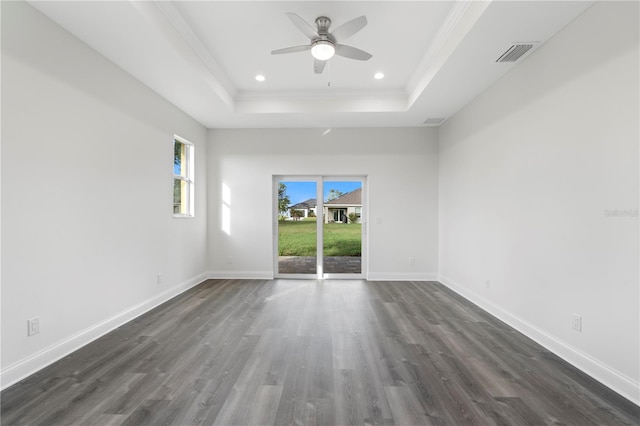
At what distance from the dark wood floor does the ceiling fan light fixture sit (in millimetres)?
2799

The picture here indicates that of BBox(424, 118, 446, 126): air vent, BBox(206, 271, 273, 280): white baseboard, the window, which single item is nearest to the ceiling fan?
BBox(424, 118, 446, 126): air vent

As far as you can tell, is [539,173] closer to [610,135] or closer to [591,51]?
[610,135]

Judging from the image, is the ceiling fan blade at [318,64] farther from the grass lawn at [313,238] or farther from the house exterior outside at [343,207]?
the grass lawn at [313,238]

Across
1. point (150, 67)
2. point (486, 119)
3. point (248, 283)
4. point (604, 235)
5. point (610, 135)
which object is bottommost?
point (248, 283)

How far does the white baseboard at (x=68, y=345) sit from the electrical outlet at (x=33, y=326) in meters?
0.17

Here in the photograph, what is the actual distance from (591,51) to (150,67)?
4.14 m

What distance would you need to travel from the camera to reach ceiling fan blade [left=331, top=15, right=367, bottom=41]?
2.37 meters

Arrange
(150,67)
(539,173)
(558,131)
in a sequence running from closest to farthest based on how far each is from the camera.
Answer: (558,131)
(539,173)
(150,67)

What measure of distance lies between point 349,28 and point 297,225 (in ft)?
12.0

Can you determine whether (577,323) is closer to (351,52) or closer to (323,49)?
(351,52)

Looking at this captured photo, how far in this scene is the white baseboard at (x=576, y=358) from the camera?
6.24 ft

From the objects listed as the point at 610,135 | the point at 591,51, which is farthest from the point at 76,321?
the point at 591,51

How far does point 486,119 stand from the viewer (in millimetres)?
3707

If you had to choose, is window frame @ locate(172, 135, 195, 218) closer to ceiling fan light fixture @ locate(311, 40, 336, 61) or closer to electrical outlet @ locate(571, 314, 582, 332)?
ceiling fan light fixture @ locate(311, 40, 336, 61)
